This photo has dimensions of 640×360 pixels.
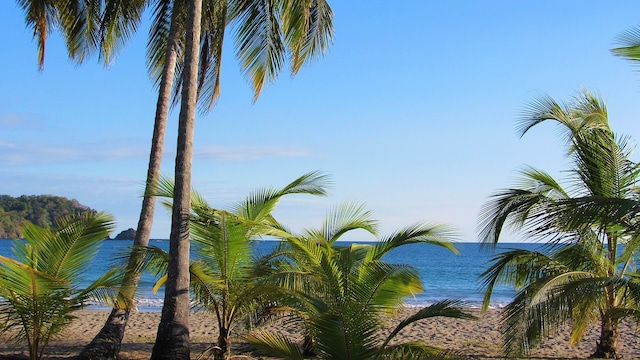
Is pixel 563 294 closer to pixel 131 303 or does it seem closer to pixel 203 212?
pixel 203 212

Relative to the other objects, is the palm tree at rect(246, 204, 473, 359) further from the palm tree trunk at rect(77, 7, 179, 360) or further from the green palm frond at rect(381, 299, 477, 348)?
the palm tree trunk at rect(77, 7, 179, 360)

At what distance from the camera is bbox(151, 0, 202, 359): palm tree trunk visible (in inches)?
324

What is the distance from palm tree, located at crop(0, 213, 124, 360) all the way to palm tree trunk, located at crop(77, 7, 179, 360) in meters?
0.50

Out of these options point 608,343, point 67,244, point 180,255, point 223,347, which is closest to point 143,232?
point 67,244

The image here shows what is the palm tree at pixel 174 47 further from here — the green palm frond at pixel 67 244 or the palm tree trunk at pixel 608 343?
the palm tree trunk at pixel 608 343

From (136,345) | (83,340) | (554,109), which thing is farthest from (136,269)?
(554,109)

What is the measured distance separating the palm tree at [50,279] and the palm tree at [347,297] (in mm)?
2323

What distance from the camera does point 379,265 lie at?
25.9 ft

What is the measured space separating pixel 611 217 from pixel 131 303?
595 cm

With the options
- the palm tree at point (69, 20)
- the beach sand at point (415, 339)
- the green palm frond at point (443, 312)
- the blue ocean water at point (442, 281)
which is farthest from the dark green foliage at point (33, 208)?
the green palm frond at point (443, 312)

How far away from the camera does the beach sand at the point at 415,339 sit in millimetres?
10891

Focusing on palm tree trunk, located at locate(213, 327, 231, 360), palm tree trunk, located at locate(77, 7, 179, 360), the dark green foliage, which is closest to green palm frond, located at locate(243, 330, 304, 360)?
palm tree trunk, located at locate(213, 327, 231, 360)

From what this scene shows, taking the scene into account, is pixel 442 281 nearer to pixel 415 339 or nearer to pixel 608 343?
pixel 415 339

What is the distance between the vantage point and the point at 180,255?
8438 millimetres
